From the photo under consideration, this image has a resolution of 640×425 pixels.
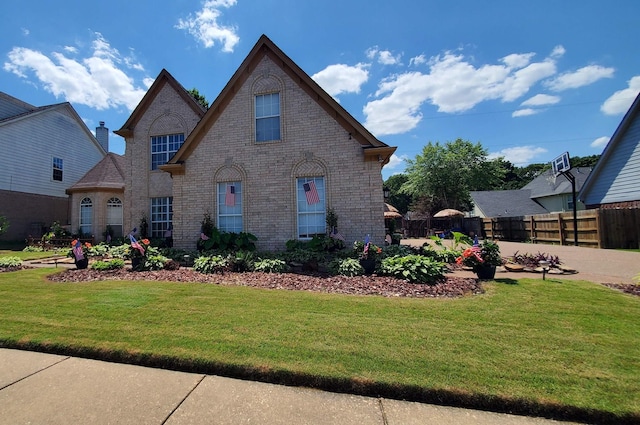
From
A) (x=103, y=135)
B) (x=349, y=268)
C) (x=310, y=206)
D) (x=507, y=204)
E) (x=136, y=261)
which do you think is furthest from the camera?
(x=507, y=204)

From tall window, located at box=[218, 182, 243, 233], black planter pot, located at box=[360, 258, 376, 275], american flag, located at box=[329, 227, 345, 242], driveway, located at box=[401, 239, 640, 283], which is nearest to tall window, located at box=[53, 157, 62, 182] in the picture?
tall window, located at box=[218, 182, 243, 233]

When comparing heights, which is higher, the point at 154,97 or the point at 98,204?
the point at 154,97

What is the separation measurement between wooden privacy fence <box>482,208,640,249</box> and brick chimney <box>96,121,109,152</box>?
122 feet

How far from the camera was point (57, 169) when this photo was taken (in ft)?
77.4

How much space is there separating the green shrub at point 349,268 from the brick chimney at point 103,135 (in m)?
30.4

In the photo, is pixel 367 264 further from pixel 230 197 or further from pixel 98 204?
pixel 98 204

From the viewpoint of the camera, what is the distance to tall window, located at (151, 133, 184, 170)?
15.7 meters

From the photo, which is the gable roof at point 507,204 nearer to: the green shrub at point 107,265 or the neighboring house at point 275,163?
the neighboring house at point 275,163

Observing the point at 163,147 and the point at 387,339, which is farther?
the point at 163,147

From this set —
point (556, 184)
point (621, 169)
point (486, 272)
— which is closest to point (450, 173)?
point (556, 184)

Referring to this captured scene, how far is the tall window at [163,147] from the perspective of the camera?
15742 mm

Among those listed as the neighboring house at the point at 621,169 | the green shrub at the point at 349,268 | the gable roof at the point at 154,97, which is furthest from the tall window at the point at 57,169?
the neighboring house at the point at 621,169

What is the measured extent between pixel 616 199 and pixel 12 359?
77.4ft

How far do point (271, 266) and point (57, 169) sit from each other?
82.4 ft
